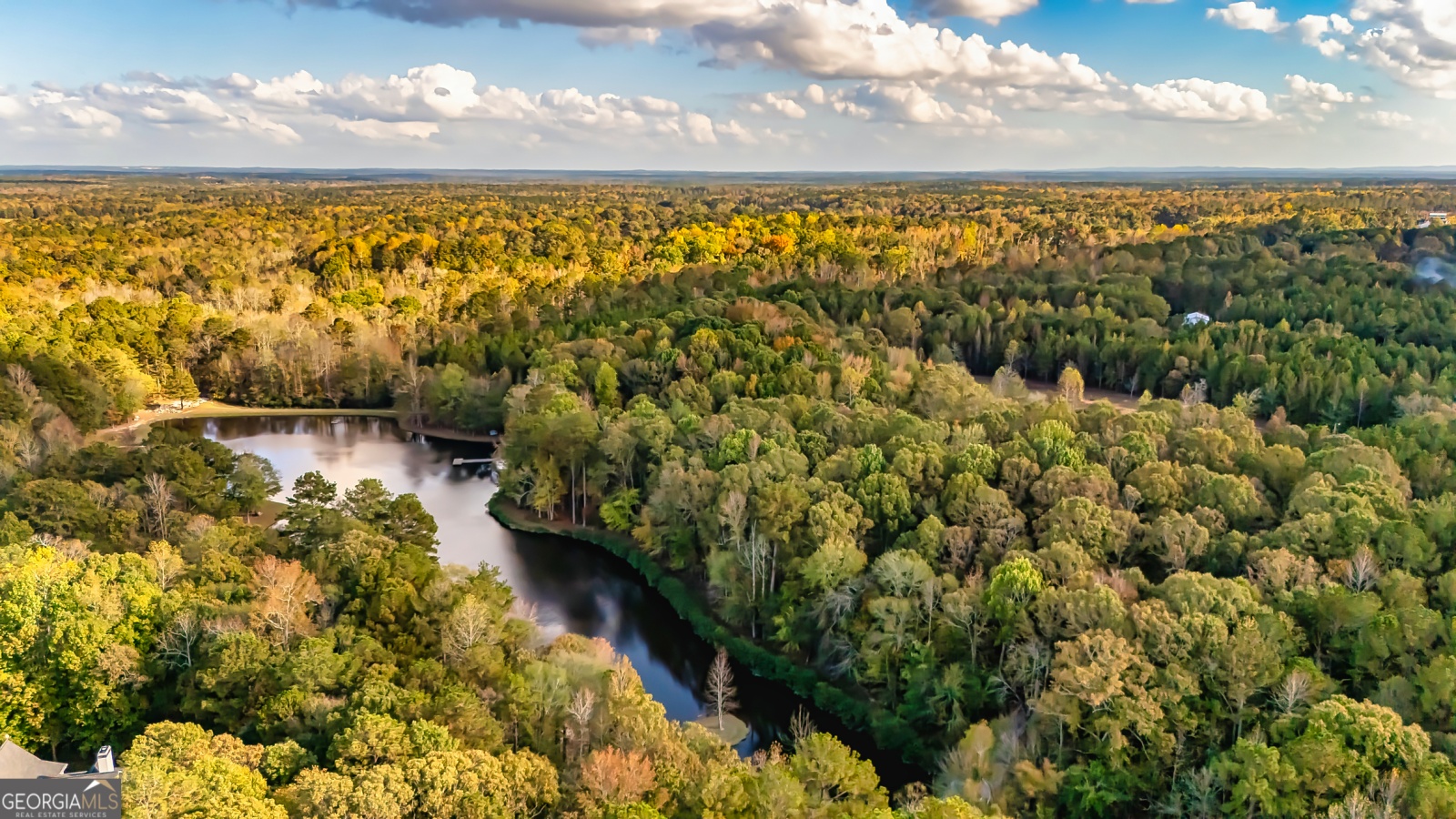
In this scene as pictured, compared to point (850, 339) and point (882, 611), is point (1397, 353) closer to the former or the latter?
point (850, 339)

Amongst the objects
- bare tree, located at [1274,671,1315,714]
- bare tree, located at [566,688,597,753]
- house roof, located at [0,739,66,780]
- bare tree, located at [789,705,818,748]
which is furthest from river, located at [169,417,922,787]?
house roof, located at [0,739,66,780]

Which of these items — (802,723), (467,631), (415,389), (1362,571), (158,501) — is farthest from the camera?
(415,389)

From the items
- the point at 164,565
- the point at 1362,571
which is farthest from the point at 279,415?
the point at 1362,571

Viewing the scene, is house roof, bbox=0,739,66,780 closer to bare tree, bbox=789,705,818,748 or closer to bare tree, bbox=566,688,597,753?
bare tree, bbox=566,688,597,753

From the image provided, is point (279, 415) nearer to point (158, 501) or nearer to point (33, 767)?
point (158, 501)

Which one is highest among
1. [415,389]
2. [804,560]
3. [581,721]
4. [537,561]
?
[415,389]

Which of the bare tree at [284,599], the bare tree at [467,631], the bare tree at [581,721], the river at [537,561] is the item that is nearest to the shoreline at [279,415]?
the river at [537,561]
